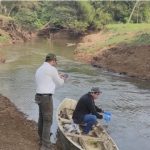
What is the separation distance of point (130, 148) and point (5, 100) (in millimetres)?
6774

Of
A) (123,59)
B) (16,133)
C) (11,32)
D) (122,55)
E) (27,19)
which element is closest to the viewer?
(16,133)

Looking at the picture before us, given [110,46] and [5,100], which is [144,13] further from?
[5,100]

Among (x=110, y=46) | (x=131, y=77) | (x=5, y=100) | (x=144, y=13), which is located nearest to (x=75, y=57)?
(x=110, y=46)

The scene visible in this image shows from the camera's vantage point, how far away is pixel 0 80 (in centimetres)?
2672

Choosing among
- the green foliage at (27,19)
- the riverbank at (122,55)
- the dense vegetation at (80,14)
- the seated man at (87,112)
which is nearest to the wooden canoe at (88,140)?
the seated man at (87,112)

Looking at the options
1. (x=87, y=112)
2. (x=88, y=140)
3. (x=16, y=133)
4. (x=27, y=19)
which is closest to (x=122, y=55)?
(x=87, y=112)

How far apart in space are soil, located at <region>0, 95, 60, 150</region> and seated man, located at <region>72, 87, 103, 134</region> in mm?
1103

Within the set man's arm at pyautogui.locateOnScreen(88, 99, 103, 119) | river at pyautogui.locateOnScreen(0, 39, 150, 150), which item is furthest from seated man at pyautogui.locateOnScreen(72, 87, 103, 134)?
river at pyautogui.locateOnScreen(0, 39, 150, 150)

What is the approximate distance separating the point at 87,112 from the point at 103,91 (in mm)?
11908

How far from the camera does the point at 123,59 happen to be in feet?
115

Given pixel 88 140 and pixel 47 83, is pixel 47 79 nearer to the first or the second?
pixel 47 83

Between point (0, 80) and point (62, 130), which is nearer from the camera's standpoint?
point (62, 130)

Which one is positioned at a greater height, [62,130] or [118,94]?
Answer: [62,130]

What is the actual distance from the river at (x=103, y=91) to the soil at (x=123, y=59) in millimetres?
1084
